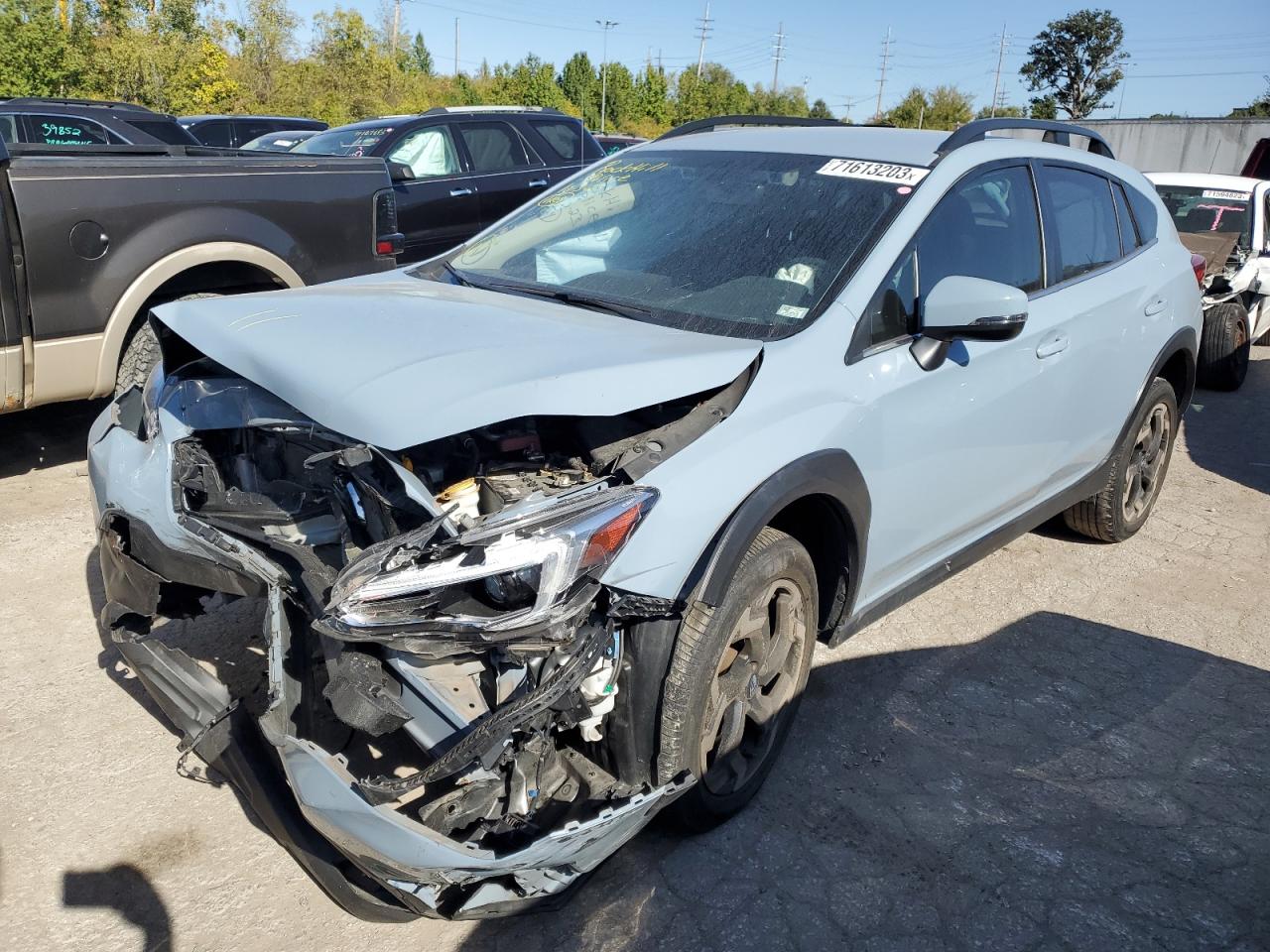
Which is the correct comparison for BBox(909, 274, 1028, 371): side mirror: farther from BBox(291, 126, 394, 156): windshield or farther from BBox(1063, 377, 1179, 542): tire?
BBox(291, 126, 394, 156): windshield

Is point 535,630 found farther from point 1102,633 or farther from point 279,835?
point 1102,633

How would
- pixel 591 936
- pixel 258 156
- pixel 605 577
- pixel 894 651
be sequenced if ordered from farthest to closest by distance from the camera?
pixel 258 156 → pixel 894 651 → pixel 591 936 → pixel 605 577

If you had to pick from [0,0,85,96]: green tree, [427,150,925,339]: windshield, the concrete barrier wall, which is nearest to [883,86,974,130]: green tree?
the concrete barrier wall

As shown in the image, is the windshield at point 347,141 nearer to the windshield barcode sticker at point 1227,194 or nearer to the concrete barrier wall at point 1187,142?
the windshield barcode sticker at point 1227,194

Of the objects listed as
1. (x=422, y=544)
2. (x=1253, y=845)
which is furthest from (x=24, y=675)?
(x=1253, y=845)

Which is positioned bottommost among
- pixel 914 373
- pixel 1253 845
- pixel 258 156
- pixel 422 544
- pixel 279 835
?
pixel 1253 845

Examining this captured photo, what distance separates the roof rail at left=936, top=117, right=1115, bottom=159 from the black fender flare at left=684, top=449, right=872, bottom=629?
1309 millimetres

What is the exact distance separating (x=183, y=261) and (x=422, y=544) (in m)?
3.69

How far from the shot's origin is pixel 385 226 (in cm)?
610

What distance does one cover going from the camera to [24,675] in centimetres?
350

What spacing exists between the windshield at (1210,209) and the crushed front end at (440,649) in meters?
8.18

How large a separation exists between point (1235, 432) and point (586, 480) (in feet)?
21.7

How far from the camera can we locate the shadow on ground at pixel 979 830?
2607 millimetres

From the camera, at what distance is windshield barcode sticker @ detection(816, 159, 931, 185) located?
3352mm
